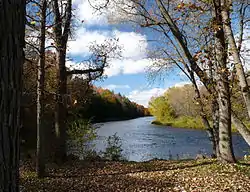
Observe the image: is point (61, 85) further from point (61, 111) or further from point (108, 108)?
point (108, 108)

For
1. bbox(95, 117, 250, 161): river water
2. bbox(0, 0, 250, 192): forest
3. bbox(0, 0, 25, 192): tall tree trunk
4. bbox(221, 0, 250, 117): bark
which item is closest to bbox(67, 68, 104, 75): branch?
bbox(0, 0, 250, 192): forest

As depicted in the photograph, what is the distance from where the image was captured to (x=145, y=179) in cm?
677

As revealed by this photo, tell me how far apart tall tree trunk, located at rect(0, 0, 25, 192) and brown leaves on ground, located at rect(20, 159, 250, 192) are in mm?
4829

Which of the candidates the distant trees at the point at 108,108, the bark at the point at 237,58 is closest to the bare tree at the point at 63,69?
the bark at the point at 237,58

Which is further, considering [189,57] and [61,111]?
[61,111]

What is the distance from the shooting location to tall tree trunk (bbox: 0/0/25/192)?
1358mm

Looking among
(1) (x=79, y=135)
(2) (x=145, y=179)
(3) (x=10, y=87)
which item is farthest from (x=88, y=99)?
(3) (x=10, y=87)

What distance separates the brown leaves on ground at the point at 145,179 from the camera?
6.00 meters

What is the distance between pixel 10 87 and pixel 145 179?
5.83m

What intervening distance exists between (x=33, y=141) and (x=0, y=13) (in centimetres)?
1330

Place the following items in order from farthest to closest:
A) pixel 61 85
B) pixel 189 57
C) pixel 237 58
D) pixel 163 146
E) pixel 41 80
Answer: pixel 163 146 < pixel 61 85 < pixel 189 57 < pixel 41 80 < pixel 237 58

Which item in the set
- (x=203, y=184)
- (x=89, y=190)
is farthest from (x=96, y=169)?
(x=203, y=184)

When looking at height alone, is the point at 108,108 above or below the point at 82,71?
below

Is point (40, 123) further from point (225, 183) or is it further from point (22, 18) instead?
point (22, 18)
